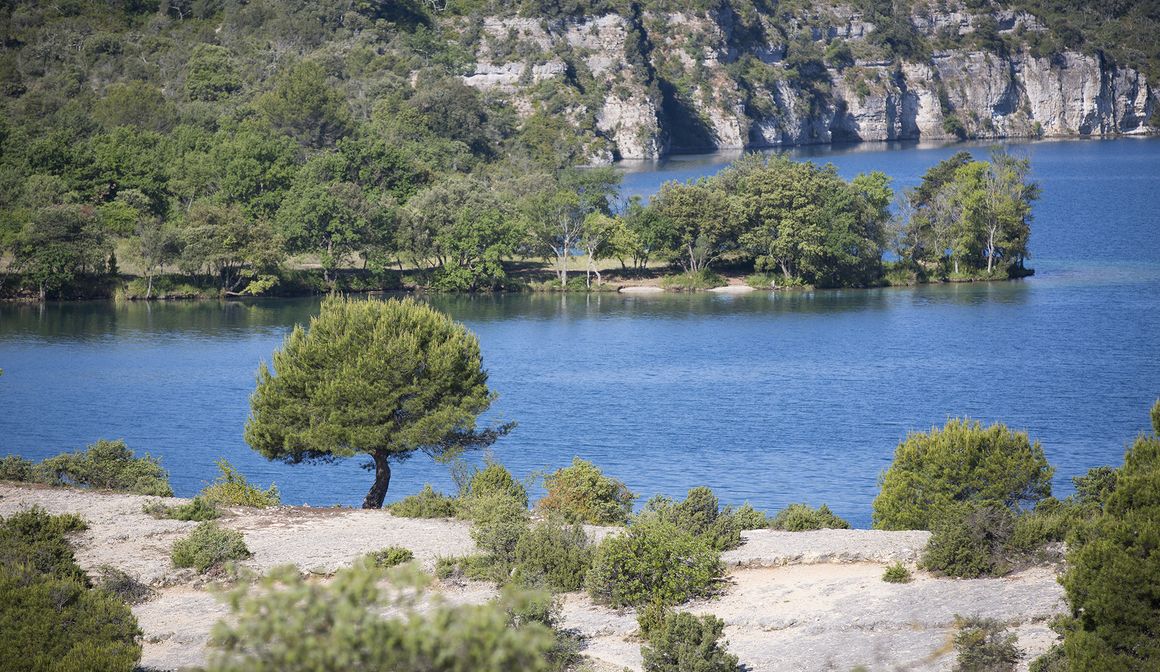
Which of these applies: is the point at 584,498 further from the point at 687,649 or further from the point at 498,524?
the point at 687,649

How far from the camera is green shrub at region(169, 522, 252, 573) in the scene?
2620 centimetres

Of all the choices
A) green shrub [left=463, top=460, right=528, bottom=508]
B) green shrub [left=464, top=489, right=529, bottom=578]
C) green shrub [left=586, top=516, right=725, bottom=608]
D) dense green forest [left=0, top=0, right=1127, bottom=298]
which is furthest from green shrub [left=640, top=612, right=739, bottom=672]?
dense green forest [left=0, top=0, right=1127, bottom=298]

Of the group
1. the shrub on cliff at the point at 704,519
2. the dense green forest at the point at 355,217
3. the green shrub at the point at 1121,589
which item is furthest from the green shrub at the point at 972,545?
the dense green forest at the point at 355,217

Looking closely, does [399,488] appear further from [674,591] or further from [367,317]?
[674,591]

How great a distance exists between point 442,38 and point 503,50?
29.9 feet

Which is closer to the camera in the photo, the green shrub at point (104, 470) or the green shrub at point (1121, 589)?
the green shrub at point (1121, 589)

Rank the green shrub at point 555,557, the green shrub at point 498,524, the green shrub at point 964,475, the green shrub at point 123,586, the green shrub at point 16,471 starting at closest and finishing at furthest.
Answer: the green shrub at point 123,586, the green shrub at point 555,557, the green shrub at point 498,524, the green shrub at point 964,475, the green shrub at point 16,471

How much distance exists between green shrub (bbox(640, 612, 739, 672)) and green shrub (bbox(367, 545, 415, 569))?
6.76 meters

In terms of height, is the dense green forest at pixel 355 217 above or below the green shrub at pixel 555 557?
above

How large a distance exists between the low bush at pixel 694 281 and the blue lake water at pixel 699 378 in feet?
14.3

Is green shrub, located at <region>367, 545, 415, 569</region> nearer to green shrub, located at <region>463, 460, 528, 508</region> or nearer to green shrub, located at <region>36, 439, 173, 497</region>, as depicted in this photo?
green shrub, located at <region>463, 460, 528, 508</region>

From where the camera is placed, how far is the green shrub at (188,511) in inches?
1183

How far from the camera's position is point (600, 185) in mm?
101500

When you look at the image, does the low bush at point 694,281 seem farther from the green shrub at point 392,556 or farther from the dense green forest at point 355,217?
the green shrub at point 392,556
